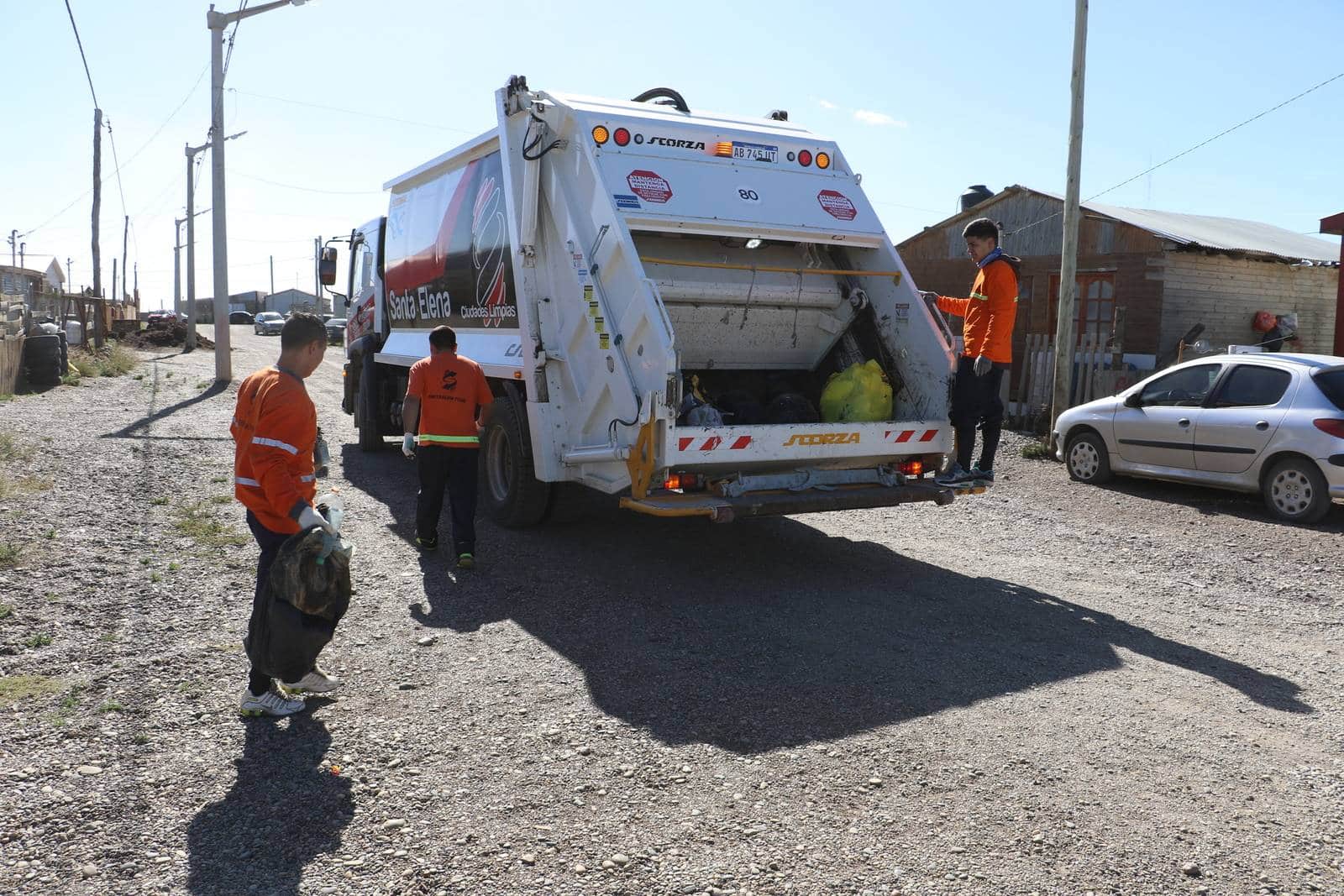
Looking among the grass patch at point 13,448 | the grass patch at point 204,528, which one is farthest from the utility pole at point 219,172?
the grass patch at point 204,528

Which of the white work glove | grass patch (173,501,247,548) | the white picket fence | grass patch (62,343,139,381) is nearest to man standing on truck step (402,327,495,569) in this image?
grass patch (173,501,247,548)

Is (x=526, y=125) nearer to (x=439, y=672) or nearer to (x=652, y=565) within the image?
(x=652, y=565)

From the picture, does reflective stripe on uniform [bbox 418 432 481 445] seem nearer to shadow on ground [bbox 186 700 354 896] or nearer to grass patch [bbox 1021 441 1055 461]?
shadow on ground [bbox 186 700 354 896]

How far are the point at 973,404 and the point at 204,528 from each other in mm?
5429

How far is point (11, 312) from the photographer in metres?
19.7

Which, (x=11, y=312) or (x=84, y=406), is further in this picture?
(x=11, y=312)

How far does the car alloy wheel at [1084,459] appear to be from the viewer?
10.5 metres

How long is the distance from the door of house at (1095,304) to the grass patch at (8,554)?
46.8 feet

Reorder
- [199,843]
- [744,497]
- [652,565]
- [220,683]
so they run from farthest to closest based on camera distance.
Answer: [652,565] → [744,497] → [220,683] → [199,843]

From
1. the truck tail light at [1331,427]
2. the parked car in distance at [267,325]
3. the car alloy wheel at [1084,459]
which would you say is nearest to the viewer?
the truck tail light at [1331,427]

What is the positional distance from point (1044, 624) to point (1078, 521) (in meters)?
3.48

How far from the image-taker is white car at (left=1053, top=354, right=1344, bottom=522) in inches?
329

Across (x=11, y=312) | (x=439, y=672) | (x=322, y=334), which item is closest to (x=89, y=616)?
(x=439, y=672)

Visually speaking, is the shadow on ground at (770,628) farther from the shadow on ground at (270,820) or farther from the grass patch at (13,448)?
the grass patch at (13,448)
